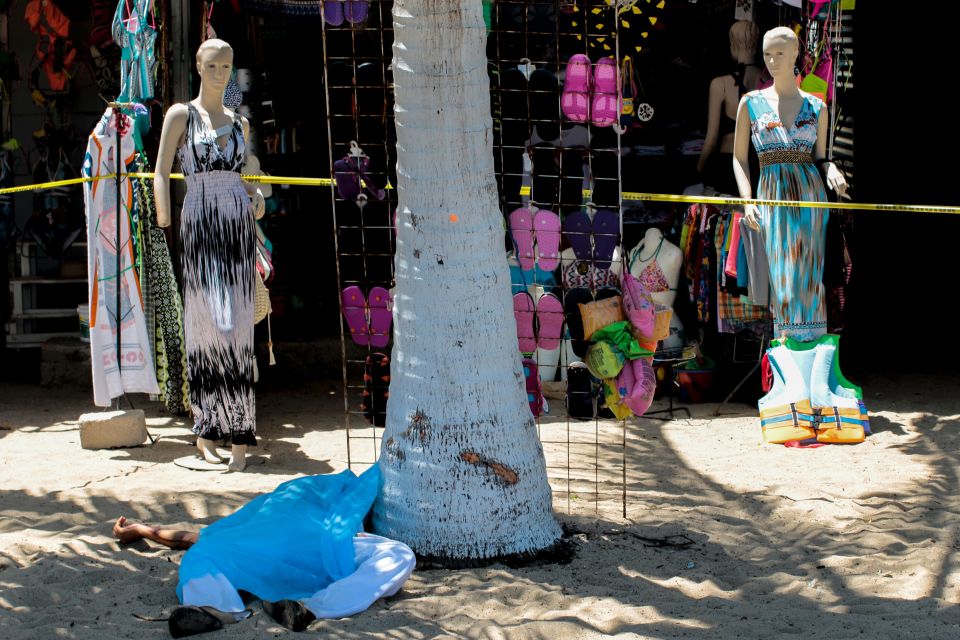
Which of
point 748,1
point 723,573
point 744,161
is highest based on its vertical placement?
point 748,1

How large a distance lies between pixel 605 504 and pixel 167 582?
2.11 m

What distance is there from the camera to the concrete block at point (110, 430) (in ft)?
22.5

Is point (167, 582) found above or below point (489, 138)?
below

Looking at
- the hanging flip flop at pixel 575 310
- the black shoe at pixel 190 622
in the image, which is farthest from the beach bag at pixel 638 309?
the black shoe at pixel 190 622

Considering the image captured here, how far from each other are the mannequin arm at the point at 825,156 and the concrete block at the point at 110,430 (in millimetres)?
4218

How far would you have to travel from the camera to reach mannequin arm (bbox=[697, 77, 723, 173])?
7.95 metres

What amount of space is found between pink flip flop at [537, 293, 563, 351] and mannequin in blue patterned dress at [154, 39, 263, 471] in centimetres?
178

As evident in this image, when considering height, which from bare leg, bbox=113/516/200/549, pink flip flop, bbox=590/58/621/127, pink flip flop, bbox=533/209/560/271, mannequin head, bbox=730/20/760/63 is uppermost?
mannequin head, bbox=730/20/760/63

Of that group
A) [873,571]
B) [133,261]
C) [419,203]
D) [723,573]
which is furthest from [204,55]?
[873,571]

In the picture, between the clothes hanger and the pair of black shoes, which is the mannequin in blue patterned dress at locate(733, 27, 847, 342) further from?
the pair of black shoes

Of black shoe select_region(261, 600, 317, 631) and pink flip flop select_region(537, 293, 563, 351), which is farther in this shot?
pink flip flop select_region(537, 293, 563, 351)

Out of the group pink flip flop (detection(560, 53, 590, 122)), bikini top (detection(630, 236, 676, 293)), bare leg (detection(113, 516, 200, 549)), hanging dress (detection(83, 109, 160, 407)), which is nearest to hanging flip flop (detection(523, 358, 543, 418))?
pink flip flop (detection(560, 53, 590, 122))

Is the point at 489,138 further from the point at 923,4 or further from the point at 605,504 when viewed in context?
the point at 923,4

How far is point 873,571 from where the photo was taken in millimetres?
4727
